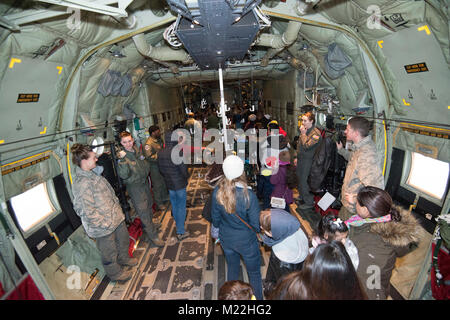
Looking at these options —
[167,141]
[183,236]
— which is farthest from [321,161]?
[183,236]

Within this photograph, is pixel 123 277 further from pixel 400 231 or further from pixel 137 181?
pixel 400 231

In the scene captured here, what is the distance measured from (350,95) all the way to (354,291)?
3851mm

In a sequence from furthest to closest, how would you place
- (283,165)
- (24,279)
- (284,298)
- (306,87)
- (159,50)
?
1. (306,87)
2. (159,50)
3. (283,165)
4. (284,298)
5. (24,279)

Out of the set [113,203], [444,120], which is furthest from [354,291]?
[113,203]

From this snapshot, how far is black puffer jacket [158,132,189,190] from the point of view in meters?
3.67

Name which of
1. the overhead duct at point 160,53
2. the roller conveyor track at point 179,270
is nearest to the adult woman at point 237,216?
the roller conveyor track at point 179,270

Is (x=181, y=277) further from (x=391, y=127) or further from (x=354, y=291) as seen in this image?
(x=391, y=127)

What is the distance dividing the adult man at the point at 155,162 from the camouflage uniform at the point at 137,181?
85 cm

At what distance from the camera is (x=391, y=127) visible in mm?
3396

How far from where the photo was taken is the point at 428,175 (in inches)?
118

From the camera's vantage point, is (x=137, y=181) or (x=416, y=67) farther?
(x=137, y=181)

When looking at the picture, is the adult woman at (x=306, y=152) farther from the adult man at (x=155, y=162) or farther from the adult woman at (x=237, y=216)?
the adult man at (x=155, y=162)

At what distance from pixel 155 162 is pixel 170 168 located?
138 centimetres

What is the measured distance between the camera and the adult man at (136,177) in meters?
→ 3.41
